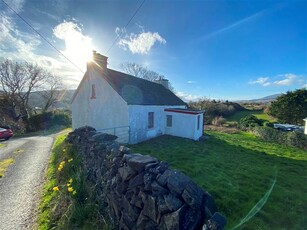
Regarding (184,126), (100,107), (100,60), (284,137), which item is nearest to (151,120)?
(184,126)

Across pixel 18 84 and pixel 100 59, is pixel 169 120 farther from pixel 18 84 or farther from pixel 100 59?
pixel 18 84

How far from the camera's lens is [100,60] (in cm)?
1527

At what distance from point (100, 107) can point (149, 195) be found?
12615 mm

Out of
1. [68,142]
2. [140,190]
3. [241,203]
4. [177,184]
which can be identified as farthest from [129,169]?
[68,142]

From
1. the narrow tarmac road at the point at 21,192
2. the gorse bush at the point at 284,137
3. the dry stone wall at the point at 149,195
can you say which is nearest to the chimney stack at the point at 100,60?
the narrow tarmac road at the point at 21,192

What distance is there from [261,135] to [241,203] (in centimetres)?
1733

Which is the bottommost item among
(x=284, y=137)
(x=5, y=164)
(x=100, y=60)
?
(x=5, y=164)

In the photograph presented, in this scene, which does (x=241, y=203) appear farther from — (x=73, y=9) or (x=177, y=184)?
(x=73, y=9)

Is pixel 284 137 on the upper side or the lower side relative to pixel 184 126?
lower

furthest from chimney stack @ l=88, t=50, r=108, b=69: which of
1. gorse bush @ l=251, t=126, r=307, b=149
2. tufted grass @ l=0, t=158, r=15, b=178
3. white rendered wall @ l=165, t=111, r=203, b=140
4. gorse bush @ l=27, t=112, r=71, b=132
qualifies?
gorse bush @ l=27, t=112, r=71, b=132

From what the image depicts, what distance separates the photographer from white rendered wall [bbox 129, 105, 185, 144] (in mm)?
12880

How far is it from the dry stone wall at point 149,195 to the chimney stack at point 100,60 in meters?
11.6

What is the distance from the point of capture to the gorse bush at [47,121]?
97.8 ft

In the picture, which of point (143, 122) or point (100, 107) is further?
point (100, 107)
